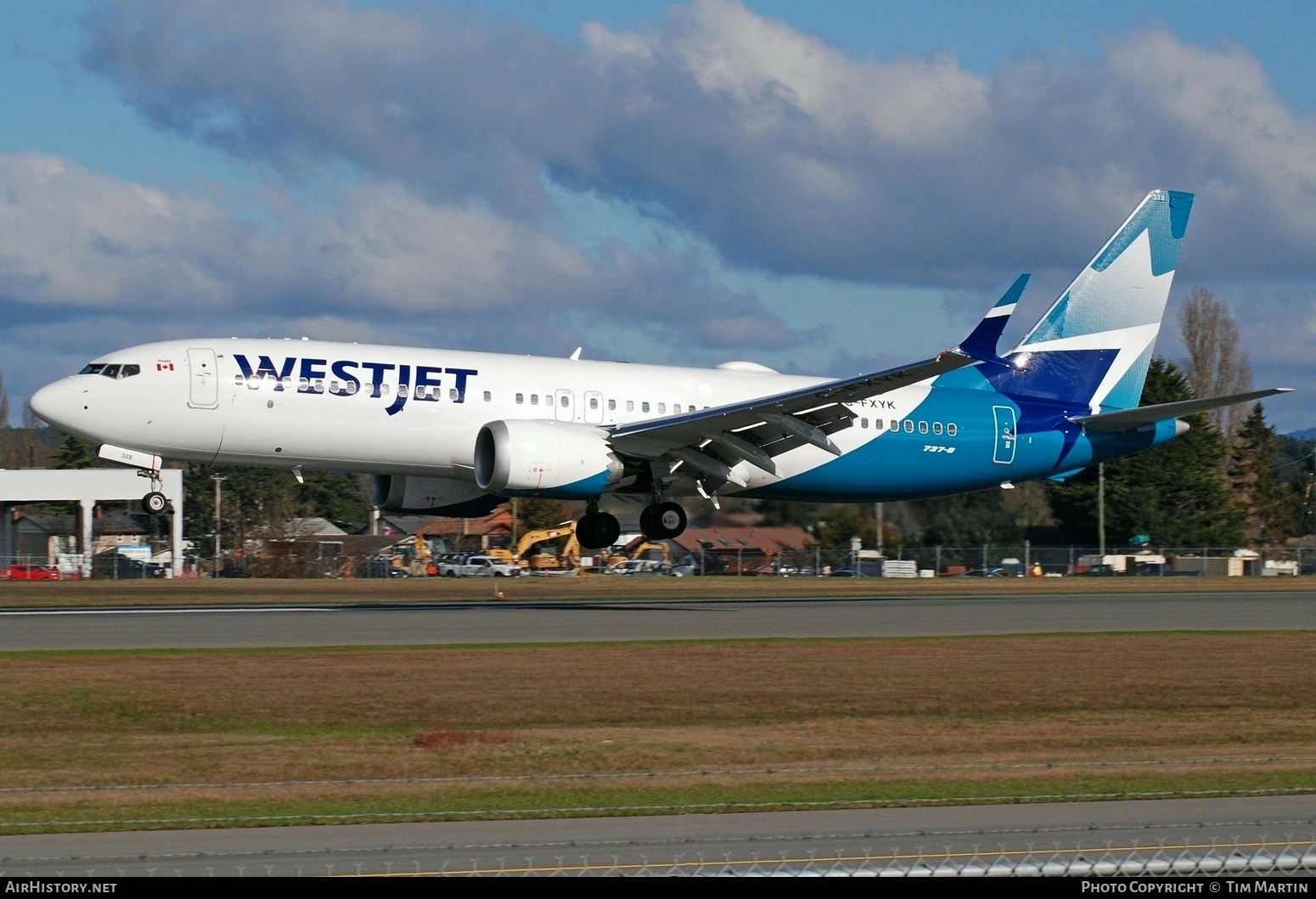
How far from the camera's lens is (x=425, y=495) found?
35844mm

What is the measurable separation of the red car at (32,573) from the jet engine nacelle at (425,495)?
23499 millimetres

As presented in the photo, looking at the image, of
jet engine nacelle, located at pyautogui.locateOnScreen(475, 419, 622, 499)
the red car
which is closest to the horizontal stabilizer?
jet engine nacelle, located at pyautogui.locateOnScreen(475, 419, 622, 499)

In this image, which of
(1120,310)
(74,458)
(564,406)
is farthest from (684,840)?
(74,458)

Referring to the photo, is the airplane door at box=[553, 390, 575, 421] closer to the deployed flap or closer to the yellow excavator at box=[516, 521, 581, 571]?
the deployed flap

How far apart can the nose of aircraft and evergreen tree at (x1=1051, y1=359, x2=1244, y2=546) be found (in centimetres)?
5649

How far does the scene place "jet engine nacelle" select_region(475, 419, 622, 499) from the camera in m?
31.5

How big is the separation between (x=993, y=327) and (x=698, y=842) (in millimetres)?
23272

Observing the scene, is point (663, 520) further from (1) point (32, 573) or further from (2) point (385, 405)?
(1) point (32, 573)

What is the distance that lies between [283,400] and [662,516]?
357 inches

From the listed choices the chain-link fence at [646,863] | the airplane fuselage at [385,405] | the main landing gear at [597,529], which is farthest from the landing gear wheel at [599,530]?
the chain-link fence at [646,863]

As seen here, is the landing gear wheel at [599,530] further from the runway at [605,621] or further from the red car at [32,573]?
the red car at [32,573]

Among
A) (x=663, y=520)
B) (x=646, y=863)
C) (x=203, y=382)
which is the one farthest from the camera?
(x=663, y=520)

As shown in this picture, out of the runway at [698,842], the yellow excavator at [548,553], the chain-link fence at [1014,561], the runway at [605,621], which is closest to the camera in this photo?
the runway at [698,842]

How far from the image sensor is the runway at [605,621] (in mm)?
24812
